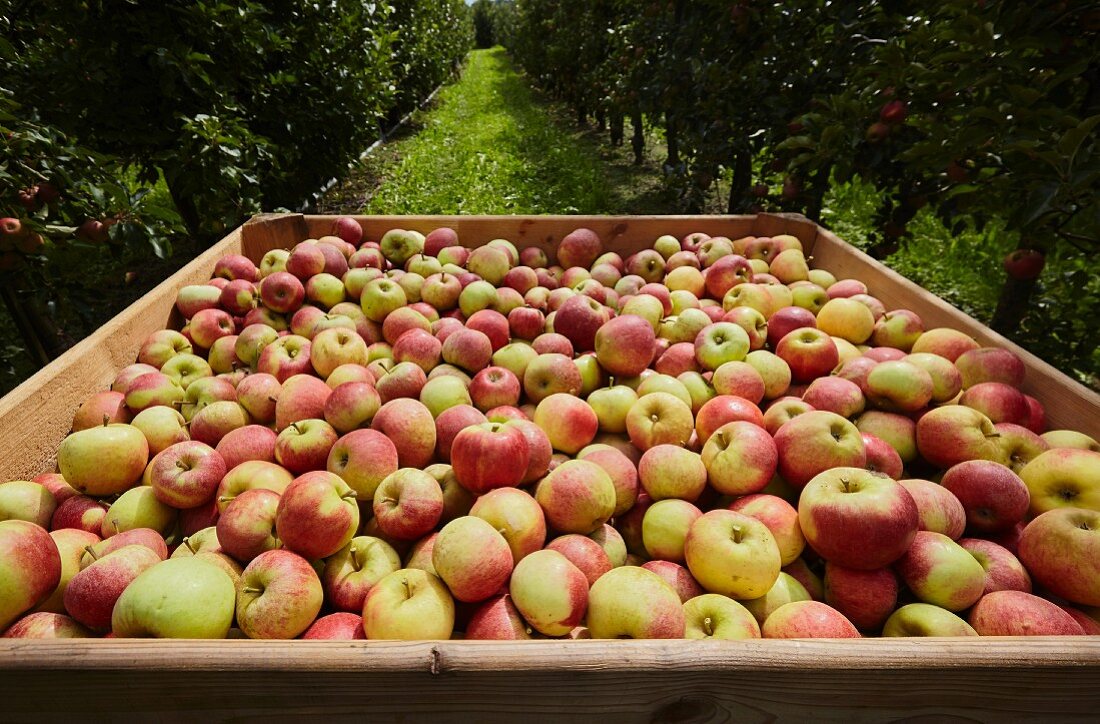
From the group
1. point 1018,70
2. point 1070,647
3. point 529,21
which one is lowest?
point 1070,647

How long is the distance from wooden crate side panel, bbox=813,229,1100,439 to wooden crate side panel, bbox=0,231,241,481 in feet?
12.5

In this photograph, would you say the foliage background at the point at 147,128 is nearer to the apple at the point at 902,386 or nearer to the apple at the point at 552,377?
the apple at the point at 552,377

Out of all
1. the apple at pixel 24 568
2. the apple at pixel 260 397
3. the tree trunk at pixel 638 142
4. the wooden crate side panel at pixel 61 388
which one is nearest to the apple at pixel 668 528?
the apple at pixel 260 397

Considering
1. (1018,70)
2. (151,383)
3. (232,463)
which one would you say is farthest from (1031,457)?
(151,383)

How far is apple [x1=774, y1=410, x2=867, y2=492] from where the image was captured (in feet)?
5.93

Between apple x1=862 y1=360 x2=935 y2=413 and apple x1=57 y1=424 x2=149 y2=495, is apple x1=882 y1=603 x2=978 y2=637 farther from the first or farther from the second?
apple x1=57 y1=424 x2=149 y2=495

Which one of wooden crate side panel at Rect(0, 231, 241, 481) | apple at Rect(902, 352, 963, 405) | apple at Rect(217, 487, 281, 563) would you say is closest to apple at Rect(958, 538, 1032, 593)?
apple at Rect(902, 352, 963, 405)

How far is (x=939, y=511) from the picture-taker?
1.68 metres

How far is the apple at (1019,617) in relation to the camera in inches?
53.6

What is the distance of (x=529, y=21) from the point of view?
24.7 m

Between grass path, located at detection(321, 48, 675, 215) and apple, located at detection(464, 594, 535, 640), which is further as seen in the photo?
grass path, located at detection(321, 48, 675, 215)

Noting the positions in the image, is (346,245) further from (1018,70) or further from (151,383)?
(1018,70)

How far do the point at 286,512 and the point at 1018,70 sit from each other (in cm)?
340

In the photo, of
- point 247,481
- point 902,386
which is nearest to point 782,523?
point 902,386
